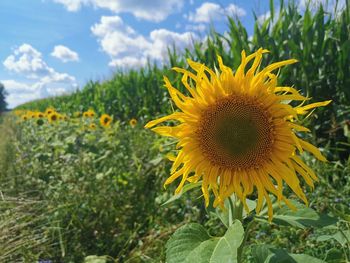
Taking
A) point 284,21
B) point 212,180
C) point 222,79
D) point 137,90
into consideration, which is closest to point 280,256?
point 212,180

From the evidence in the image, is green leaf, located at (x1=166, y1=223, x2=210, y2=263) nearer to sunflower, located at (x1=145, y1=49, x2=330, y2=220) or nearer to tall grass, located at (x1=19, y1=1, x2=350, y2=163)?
sunflower, located at (x1=145, y1=49, x2=330, y2=220)

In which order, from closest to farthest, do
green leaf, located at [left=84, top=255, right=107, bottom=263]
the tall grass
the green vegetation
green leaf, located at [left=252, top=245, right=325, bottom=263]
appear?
green leaf, located at [left=252, top=245, right=325, bottom=263] < green leaf, located at [left=84, top=255, right=107, bottom=263] < the tall grass < the green vegetation

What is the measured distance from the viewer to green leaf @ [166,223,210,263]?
1397mm

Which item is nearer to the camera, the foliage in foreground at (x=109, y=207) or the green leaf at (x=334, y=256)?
the green leaf at (x=334, y=256)

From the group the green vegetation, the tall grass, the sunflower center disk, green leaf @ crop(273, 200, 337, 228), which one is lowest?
green leaf @ crop(273, 200, 337, 228)

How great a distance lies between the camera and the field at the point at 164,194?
2170 mm

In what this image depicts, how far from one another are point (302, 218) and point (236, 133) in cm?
37

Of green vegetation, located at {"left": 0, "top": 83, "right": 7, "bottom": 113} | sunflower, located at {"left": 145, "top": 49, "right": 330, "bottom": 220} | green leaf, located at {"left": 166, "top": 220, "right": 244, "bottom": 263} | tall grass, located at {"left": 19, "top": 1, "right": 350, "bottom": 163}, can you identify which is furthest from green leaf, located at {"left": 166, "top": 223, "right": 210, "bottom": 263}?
green vegetation, located at {"left": 0, "top": 83, "right": 7, "bottom": 113}

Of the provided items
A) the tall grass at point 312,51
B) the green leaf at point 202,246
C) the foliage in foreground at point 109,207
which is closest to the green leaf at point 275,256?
the green leaf at point 202,246

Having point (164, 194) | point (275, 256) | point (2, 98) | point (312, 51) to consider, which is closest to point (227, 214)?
point (275, 256)

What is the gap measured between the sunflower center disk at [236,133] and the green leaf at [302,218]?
21 cm

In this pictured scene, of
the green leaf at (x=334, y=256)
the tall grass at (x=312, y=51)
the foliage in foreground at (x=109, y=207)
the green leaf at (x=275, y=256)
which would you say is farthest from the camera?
the tall grass at (x=312, y=51)

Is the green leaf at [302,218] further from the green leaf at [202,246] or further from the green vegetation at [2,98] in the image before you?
the green vegetation at [2,98]

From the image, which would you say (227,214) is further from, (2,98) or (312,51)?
(2,98)
